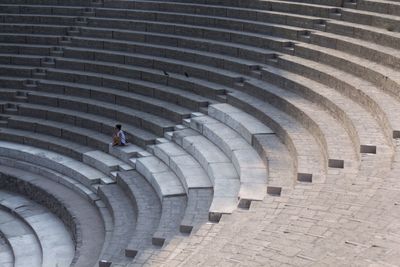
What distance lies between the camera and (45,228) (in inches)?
534

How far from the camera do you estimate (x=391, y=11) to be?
14320 mm

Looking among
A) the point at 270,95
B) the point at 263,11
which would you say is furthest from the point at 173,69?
the point at 270,95

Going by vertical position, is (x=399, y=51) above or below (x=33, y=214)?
above

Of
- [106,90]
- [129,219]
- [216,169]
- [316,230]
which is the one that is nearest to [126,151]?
[106,90]

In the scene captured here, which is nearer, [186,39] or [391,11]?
[391,11]

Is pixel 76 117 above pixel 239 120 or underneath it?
underneath

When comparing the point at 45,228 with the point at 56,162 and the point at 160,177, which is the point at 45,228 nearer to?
the point at 56,162

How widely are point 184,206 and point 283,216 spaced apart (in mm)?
→ 3581

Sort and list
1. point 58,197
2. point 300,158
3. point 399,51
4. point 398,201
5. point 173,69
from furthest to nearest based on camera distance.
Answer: point 173,69
point 58,197
point 399,51
point 300,158
point 398,201

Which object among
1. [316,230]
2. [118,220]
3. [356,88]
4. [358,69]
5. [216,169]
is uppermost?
[358,69]

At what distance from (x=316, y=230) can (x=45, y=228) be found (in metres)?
7.05

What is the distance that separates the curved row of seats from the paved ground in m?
0.67

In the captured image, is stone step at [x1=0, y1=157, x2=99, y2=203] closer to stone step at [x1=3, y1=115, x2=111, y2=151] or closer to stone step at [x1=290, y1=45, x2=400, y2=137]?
stone step at [x1=3, y1=115, x2=111, y2=151]

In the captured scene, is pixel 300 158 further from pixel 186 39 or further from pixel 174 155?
pixel 186 39
